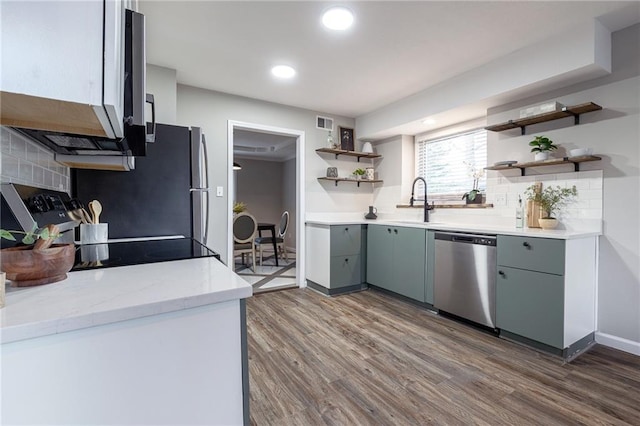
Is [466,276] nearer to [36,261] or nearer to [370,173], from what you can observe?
[370,173]

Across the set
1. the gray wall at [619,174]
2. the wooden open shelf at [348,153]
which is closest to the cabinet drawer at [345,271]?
the wooden open shelf at [348,153]

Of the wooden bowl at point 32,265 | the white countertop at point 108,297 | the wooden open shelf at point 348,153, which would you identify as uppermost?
the wooden open shelf at point 348,153

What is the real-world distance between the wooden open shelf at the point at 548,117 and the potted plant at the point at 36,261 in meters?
3.15

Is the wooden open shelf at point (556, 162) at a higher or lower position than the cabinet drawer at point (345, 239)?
higher

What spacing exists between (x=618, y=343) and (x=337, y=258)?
96.6 inches

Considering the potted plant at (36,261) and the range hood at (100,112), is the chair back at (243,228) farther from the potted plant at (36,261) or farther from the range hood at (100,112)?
the potted plant at (36,261)

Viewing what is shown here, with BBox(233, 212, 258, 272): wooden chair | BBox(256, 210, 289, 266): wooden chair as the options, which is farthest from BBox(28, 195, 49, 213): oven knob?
BBox(256, 210, 289, 266): wooden chair

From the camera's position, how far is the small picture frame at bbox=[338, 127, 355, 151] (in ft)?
13.9

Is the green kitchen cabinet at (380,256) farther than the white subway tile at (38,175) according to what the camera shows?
Yes

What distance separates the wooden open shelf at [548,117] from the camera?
2.30 m

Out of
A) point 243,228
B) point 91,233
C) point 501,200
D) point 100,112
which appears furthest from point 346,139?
point 100,112

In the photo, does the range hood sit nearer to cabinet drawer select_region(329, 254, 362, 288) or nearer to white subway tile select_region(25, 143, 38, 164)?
white subway tile select_region(25, 143, 38, 164)

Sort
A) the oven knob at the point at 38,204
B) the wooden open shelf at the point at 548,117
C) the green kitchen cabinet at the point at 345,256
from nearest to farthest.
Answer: the oven knob at the point at 38,204, the wooden open shelf at the point at 548,117, the green kitchen cabinet at the point at 345,256

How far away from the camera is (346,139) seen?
4273 mm
